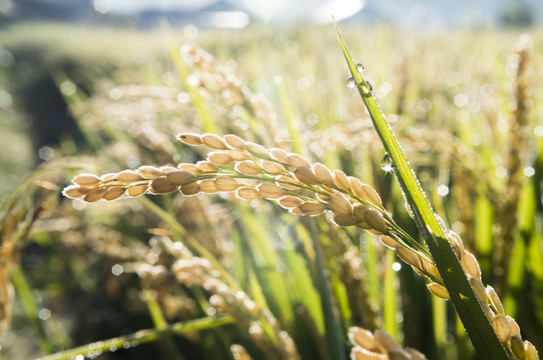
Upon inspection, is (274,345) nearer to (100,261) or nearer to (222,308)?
(222,308)

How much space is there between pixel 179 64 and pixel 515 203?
0.92 m

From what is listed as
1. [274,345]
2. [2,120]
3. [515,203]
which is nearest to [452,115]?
[515,203]

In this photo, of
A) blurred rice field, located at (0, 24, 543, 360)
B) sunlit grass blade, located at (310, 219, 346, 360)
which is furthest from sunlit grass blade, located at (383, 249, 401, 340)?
sunlit grass blade, located at (310, 219, 346, 360)

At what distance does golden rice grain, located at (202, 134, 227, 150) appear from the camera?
1.40 feet

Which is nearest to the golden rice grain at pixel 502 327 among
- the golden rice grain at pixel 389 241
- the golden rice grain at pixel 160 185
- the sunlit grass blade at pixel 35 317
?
the golden rice grain at pixel 389 241

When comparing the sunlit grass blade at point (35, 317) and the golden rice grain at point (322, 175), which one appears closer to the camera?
the golden rice grain at point (322, 175)

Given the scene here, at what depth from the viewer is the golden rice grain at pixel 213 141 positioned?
16.9 inches

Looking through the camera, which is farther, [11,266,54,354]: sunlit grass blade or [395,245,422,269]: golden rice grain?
[11,266,54,354]: sunlit grass blade

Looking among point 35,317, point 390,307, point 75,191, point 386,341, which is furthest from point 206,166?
point 35,317

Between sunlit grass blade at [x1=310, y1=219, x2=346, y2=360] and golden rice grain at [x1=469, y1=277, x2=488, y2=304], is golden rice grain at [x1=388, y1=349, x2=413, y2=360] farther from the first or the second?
sunlit grass blade at [x1=310, y1=219, x2=346, y2=360]

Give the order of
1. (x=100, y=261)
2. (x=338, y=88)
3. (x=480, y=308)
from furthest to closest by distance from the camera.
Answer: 1. (x=100, y=261)
2. (x=338, y=88)
3. (x=480, y=308)

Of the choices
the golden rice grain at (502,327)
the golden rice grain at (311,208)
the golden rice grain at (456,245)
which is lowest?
the golden rice grain at (502,327)

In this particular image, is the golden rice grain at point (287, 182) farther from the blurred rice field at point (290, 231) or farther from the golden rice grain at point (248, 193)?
the blurred rice field at point (290, 231)

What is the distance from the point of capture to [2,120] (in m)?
6.31
